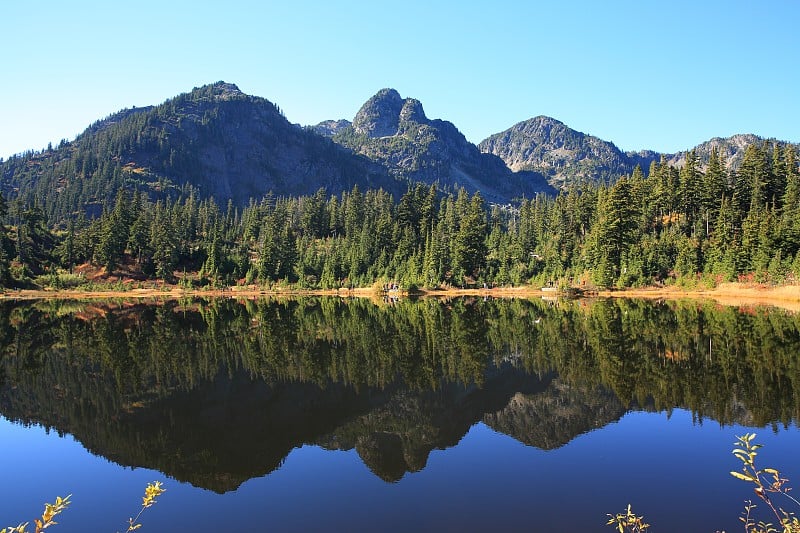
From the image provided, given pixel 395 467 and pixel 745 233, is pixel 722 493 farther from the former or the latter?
pixel 745 233

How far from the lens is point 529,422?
1953cm

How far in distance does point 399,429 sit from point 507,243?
91117mm

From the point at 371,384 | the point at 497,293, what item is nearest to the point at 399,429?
the point at 371,384

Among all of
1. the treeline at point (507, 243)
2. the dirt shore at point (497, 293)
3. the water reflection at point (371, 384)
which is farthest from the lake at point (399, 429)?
the treeline at point (507, 243)

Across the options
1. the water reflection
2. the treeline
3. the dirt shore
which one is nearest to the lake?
the water reflection

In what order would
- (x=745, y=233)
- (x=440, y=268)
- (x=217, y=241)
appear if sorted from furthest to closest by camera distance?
1. (x=217, y=241)
2. (x=440, y=268)
3. (x=745, y=233)

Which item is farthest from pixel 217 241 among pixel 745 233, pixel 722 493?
pixel 722 493

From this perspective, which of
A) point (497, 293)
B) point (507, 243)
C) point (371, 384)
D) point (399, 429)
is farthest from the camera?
point (507, 243)

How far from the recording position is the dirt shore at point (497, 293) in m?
64.4

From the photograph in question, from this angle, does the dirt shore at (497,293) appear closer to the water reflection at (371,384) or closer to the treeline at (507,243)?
the treeline at (507,243)

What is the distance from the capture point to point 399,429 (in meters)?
18.9

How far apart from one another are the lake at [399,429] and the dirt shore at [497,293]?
111ft

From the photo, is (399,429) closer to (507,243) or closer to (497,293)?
(497,293)

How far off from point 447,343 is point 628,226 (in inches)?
2505
